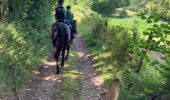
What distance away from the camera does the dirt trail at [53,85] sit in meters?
10.1

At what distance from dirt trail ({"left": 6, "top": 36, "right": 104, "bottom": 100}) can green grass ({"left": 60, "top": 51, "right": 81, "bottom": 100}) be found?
15 cm

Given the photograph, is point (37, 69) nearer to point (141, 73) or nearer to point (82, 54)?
point (141, 73)

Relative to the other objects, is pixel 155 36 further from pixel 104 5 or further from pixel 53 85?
pixel 104 5

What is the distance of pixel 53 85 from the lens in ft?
36.8

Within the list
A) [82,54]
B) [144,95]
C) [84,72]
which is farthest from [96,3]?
[144,95]

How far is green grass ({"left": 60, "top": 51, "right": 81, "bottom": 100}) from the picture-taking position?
10.2m

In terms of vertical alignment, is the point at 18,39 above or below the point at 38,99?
above

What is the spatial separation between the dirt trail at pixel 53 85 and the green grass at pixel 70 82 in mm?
147

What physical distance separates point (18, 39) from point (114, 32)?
5199mm

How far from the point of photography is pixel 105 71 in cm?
1302

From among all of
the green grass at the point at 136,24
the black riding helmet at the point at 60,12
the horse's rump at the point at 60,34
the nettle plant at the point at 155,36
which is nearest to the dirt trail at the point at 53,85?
the horse's rump at the point at 60,34

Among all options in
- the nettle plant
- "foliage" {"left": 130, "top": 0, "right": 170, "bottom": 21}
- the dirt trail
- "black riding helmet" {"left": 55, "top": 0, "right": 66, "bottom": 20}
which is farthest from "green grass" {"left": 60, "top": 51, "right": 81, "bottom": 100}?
the nettle plant

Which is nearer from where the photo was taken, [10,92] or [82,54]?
[10,92]

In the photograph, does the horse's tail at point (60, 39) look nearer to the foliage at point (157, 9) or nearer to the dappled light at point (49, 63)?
the dappled light at point (49, 63)
